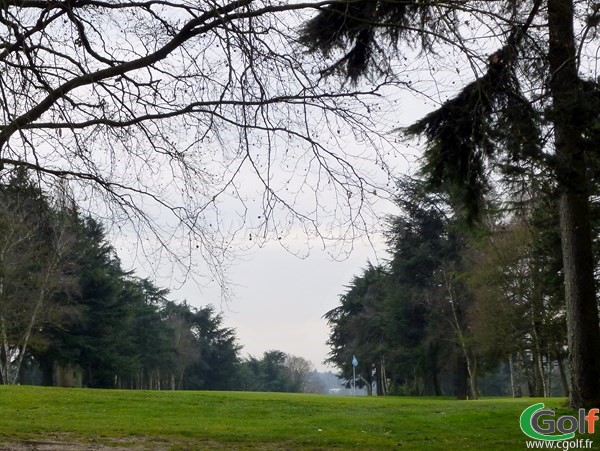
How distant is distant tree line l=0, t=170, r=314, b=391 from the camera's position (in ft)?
31.4

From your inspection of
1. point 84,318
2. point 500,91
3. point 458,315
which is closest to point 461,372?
point 458,315

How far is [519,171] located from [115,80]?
15.8 feet

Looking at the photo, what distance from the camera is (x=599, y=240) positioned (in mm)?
23828

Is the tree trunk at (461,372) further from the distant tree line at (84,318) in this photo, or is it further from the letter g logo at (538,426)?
the letter g logo at (538,426)

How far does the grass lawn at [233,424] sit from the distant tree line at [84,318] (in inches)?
91.3

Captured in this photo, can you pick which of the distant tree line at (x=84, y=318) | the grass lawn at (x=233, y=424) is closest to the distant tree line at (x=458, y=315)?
the grass lawn at (x=233, y=424)

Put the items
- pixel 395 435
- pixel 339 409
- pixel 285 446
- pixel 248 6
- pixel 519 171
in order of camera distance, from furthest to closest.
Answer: pixel 339 409 < pixel 395 435 < pixel 285 446 < pixel 519 171 < pixel 248 6

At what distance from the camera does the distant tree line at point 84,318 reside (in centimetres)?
959

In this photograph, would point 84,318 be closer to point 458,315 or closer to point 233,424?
point 458,315

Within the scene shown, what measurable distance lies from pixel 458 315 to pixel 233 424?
28.7 meters

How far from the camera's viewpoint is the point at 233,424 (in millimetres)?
15688

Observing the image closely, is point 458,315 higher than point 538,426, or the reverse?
point 458,315

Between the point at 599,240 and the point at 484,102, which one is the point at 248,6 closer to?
the point at 484,102

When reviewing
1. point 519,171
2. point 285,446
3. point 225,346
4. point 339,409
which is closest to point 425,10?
point 519,171
